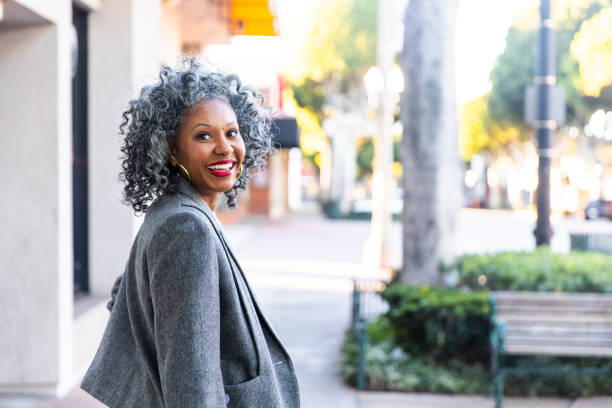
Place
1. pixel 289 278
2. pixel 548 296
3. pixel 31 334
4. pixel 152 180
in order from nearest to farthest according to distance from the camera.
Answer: pixel 152 180, pixel 31 334, pixel 548 296, pixel 289 278

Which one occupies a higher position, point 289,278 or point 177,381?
point 177,381

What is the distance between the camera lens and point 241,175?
2096 millimetres

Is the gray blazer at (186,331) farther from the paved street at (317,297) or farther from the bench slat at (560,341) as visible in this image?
the bench slat at (560,341)

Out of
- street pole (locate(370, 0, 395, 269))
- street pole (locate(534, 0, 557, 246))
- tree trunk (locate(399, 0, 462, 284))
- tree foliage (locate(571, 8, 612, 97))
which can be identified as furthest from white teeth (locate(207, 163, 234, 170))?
tree foliage (locate(571, 8, 612, 97))

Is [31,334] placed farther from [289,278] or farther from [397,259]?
[397,259]

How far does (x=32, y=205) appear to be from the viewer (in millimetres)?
5129

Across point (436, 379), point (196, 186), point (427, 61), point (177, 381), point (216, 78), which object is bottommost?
point (436, 379)

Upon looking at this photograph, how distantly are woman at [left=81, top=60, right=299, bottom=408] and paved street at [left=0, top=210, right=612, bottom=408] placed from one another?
367cm

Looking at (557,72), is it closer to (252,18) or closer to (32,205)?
(252,18)

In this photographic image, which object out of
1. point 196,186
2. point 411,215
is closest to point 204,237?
point 196,186

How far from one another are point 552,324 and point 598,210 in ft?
109

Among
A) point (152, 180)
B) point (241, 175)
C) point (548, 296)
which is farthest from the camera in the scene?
point (548, 296)

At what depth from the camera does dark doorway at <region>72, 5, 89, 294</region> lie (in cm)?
647

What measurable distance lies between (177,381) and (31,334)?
4090mm
